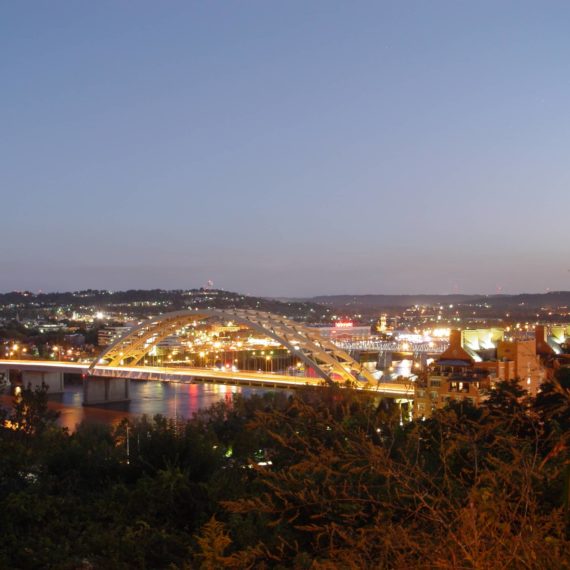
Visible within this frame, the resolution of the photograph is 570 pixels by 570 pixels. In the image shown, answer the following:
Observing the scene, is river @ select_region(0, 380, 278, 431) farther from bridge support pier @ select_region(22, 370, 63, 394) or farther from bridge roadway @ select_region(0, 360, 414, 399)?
bridge roadway @ select_region(0, 360, 414, 399)

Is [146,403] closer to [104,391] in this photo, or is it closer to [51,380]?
[104,391]

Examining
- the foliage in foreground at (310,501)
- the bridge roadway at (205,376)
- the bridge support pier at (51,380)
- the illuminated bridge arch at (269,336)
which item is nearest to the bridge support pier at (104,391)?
the bridge roadway at (205,376)

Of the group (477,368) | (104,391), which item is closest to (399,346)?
(104,391)

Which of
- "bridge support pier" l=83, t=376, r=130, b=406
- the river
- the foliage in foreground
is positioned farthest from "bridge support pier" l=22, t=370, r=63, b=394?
the foliage in foreground

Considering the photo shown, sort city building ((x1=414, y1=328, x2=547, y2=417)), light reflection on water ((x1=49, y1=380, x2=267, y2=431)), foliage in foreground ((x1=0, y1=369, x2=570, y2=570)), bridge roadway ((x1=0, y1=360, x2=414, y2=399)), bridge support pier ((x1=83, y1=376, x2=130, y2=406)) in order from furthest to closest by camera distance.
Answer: bridge support pier ((x1=83, y1=376, x2=130, y2=406)), light reflection on water ((x1=49, y1=380, x2=267, y2=431)), bridge roadway ((x1=0, y1=360, x2=414, y2=399)), city building ((x1=414, y1=328, x2=547, y2=417)), foliage in foreground ((x1=0, y1=369, x2=570, y2=570))

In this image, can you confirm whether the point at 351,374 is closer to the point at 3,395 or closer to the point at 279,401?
the point at 279,401
